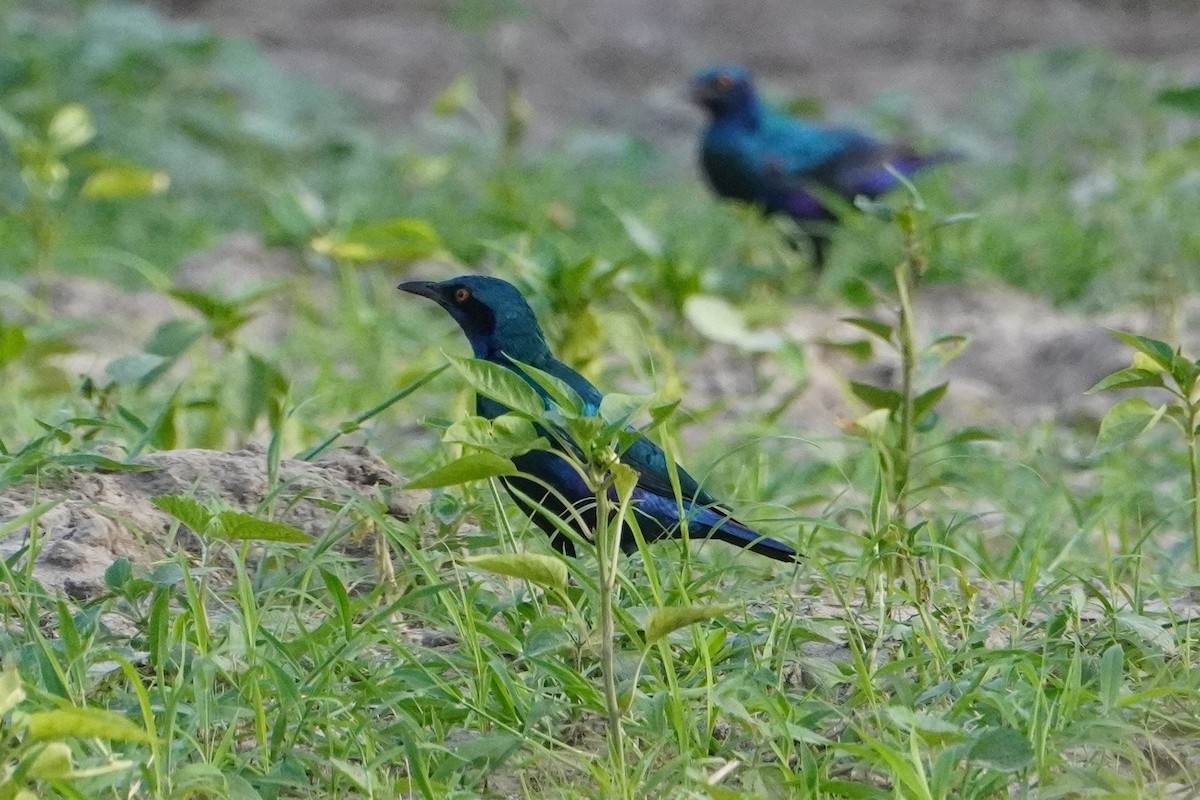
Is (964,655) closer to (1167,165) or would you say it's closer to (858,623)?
(858,623)

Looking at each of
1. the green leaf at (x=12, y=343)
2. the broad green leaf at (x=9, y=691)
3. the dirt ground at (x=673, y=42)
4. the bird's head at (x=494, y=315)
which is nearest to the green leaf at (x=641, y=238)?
the bird's head at (x=494, y=315)

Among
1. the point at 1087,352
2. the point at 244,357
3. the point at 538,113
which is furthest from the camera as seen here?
the point at 538,113

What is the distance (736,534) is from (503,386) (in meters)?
0.68

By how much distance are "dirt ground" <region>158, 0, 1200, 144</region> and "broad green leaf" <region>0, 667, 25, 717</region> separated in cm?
728

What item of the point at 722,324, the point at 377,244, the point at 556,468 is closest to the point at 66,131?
the point at 377,244

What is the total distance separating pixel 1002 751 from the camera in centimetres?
195

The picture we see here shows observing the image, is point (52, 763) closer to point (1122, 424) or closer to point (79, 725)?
point (79, 725)

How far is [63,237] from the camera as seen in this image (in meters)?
6.11

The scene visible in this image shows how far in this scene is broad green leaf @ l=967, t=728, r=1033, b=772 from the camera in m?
1.93

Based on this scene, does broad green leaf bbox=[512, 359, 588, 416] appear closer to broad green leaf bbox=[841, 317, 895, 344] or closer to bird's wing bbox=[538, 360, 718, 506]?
bird's wing bbox=[538, 360, 718, 506]

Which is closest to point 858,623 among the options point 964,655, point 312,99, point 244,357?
point 964,655

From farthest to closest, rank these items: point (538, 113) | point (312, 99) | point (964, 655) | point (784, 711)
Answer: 1. point (538, 113)
2. point (312, 99)
3. point (964, 655)
4. point (784, 711)

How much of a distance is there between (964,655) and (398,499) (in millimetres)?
944

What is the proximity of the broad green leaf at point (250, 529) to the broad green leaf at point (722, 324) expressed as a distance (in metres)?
2.10
